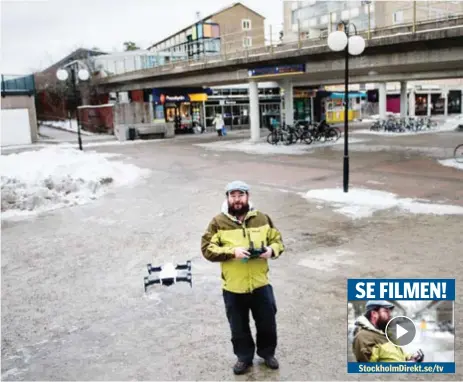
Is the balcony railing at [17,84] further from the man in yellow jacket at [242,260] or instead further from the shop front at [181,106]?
the man in yellow jacket at [242,260]

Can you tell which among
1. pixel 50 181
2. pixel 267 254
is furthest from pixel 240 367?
pixel 50 181

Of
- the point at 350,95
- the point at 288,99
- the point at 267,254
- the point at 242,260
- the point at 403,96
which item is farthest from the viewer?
the point at 350,95

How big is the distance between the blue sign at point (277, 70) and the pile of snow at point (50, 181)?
13116 millimetres

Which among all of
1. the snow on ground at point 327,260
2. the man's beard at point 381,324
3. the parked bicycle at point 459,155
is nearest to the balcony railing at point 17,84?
the parked bicycle at point 459,155

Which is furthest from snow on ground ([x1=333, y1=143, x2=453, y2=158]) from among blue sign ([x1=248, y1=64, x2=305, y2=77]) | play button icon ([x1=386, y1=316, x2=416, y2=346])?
play button icon ([x1=386, y1=316, x2=416, y2=346])

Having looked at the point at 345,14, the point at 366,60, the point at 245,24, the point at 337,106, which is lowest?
the point at 337,106

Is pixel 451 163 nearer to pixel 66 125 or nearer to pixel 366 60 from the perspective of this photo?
pixel 366 60

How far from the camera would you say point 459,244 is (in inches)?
305

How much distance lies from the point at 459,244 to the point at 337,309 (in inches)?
132

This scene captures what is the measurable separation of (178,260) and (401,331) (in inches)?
175

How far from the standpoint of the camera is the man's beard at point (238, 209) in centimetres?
402

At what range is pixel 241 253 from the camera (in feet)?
12.5

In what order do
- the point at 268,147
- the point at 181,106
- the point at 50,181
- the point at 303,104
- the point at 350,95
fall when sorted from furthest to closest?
1. the point at 350,95
2. the point at 303,104
3. the point at 181,106
4. the point at 268,147
5. the point at 50,181

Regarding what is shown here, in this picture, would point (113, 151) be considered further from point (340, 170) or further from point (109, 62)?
point (109, 62)
